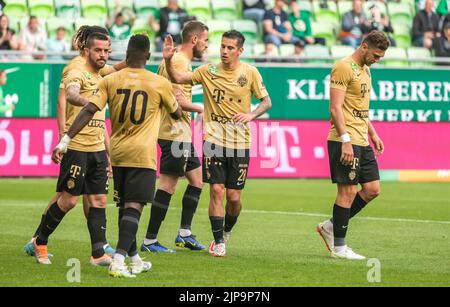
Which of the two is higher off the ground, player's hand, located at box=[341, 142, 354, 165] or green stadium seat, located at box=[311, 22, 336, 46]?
green stadium seat, located at box=[311, 22, 336, 46]

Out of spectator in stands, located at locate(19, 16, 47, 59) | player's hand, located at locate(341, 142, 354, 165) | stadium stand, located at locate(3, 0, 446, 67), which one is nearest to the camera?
player's hand, located at locate(341, 142, 354, 165)

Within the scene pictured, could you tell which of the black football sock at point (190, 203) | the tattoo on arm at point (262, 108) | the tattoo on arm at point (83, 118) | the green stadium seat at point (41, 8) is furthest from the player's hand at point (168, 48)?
the green stadium seat at point (41, 8)

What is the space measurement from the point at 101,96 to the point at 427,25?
1878 centimetres

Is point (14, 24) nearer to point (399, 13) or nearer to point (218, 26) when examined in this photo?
point (218, 26)

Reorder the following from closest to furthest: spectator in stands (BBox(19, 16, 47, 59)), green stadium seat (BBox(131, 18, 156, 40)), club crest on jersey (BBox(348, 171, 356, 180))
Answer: club crest on jersey (BBox(348, 171, 356, 180)), spectator in stands (BBox(19, 16, 47, 59)), green stadium seat (BBox(131, 18, 156, 40))

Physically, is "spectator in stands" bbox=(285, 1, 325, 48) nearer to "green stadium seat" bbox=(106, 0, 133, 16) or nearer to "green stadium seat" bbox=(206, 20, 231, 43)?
"green stadium seat" bbox=(206, 20, 231, 43)

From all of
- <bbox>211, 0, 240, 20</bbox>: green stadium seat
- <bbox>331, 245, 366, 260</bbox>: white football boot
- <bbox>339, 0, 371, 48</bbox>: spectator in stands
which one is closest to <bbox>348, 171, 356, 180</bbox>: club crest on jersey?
<bbox>331, 245, 366, 260</bbox>: white football boot

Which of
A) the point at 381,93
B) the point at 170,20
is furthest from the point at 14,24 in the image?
the point at 381,93

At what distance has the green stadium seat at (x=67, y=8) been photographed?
25.8 m

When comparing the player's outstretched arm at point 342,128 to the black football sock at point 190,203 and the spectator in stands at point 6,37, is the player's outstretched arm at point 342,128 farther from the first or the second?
the spectator in stands at point 6,37

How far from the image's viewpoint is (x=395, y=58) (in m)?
24.4

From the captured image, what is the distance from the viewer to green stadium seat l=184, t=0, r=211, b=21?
88.1 feet

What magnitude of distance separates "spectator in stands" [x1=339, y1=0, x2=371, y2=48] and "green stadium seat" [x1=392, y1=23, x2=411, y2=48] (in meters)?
1.23

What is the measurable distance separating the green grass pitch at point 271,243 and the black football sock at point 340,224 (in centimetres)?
25
